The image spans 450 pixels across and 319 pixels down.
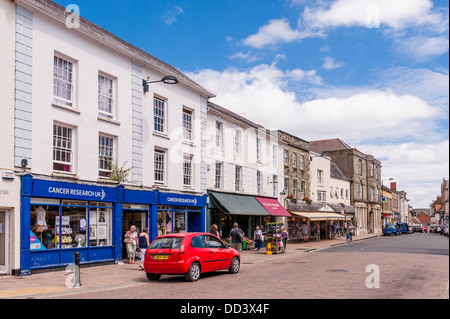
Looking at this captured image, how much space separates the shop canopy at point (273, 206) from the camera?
108ft

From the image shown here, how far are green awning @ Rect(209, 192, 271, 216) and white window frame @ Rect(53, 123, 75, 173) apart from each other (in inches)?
412

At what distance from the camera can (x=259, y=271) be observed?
55.4ft

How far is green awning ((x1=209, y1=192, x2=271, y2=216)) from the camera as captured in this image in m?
27.2

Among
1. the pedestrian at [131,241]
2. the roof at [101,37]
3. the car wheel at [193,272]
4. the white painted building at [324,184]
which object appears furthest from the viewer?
the white painted building at [324,184]

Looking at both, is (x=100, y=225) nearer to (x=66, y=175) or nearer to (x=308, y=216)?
(x=66, y=175)

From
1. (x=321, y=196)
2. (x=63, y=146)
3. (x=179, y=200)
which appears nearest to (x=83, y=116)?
(x=63, y=146)

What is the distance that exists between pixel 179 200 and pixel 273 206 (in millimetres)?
11593

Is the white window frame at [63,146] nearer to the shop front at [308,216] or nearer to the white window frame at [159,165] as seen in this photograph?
the white window frame at [159,165]

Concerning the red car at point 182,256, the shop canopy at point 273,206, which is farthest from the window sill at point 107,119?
the shop canopy at point 273,206

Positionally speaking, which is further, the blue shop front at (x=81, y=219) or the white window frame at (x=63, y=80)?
the white window frame at (x=63, y=80)

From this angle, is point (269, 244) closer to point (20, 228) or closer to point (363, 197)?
point (20, 228)

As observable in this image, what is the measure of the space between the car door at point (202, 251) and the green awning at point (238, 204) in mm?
11920

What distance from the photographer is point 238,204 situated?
29.0 m
